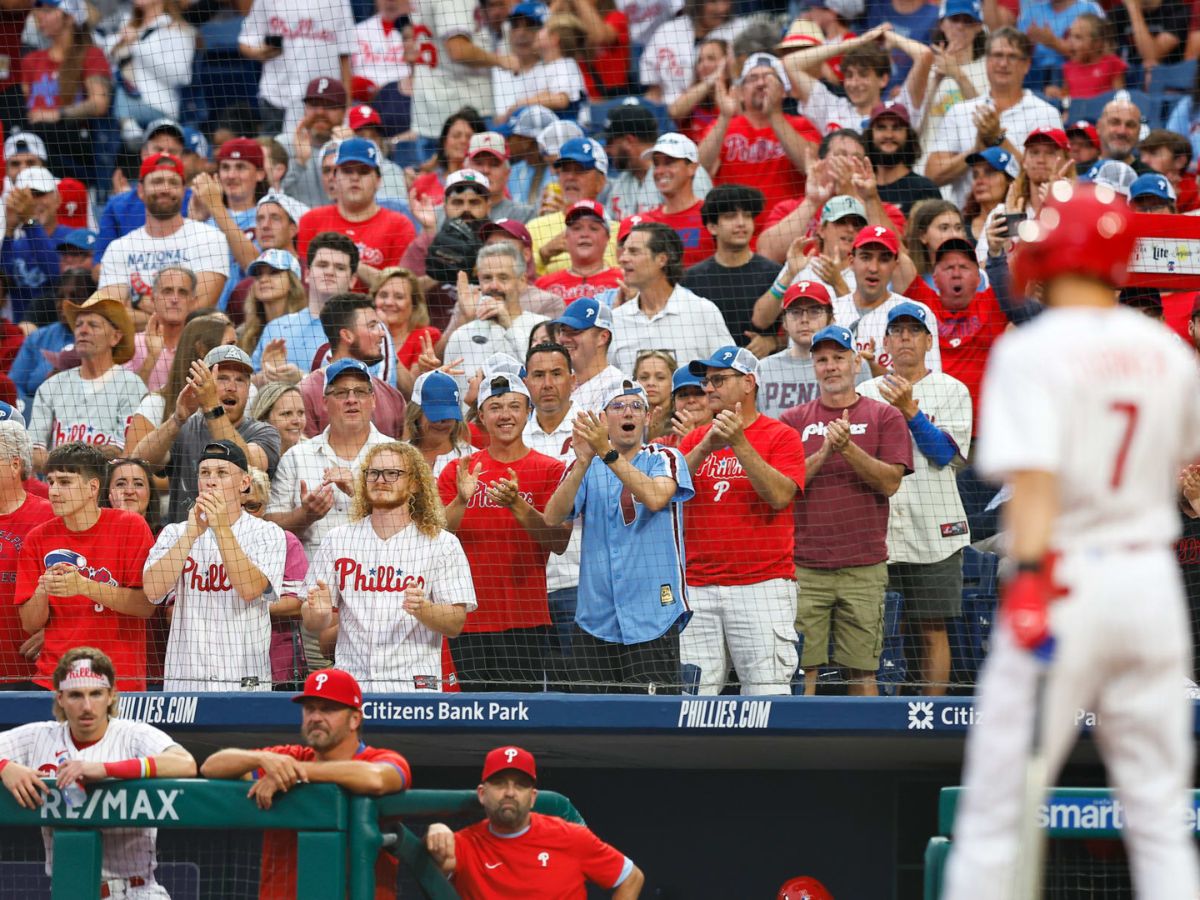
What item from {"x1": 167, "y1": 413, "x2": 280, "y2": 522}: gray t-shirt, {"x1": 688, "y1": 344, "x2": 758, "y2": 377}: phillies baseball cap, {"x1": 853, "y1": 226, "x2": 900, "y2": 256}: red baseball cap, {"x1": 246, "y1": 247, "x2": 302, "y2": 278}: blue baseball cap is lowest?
{"x1": 167, "y1": 413, "x2": 280, "y2": 522}: gray t-shirt

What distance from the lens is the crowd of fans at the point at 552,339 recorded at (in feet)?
25.6

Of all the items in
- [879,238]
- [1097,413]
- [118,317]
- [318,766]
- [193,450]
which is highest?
[879,238]

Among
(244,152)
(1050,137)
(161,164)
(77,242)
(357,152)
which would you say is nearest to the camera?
(1050,137)

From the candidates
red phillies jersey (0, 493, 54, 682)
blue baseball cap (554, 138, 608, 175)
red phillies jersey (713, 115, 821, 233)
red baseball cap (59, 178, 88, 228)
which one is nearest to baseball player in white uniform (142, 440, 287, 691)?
red phillies jersey (0, 493, 54, 682)

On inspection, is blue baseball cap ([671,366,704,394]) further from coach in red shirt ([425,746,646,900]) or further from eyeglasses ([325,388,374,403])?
coach in red shirt ([425,746,646,900])

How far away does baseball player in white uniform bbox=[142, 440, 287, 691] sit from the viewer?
7.71m

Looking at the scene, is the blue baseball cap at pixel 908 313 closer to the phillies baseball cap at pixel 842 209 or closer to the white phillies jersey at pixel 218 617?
the phillies baseball cap at pixel 842 209

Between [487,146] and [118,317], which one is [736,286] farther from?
[118,317]

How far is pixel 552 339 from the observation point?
341 inches

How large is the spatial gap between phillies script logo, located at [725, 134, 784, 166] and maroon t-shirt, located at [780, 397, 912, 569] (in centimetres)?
332

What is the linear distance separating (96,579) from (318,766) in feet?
7.55

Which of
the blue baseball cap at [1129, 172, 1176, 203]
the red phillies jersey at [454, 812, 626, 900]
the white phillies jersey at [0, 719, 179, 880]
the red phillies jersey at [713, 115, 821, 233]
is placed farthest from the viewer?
the red phillies jersey at [713, 115, 821, 233]

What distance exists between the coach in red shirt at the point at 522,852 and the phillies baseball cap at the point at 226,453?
1823 millimetres

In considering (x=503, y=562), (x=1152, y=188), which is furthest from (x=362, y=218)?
(x=1152, y=188)
